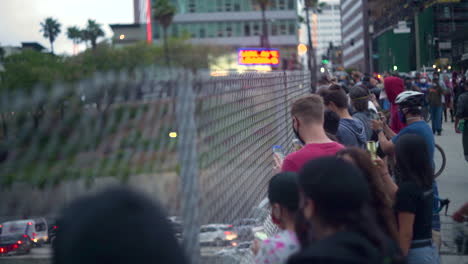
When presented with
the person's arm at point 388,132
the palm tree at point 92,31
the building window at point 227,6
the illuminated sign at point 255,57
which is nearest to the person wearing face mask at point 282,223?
the person's arm at point 388,132

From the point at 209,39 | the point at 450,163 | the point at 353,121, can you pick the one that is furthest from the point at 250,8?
the point at 353,121

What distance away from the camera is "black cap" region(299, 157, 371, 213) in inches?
98.3

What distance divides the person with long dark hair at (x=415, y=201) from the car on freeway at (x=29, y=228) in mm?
2375

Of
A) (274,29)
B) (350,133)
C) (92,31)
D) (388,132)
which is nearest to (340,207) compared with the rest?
(350,133)

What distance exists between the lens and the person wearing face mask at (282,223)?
291 centimetres

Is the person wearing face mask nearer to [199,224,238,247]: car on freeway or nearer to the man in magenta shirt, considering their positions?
[199,224,238,247]: car on freeway

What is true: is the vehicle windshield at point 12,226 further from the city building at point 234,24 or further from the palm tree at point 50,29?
the palm tree at point 50,29

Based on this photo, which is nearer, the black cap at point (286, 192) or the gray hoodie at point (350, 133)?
the black cap at point (286, 192)

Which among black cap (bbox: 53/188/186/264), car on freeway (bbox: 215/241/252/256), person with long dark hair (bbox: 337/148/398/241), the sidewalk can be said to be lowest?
the sidewalk

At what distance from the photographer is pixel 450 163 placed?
14.5 meters

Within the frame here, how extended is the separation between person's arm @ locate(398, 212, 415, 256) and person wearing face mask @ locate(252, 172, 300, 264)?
1.06 m

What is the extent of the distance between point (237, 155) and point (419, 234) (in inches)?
54.1

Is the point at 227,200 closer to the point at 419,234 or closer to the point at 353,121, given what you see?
the point at 419,234

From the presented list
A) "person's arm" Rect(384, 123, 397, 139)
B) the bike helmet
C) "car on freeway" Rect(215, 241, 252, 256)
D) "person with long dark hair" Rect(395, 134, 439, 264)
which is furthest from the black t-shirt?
"person's arm" Rect(384, 123, 397, 139)
